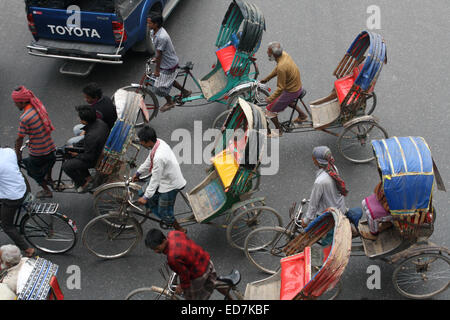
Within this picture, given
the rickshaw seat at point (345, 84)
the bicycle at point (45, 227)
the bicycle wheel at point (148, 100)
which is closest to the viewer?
the bicycle at point (45, 227)

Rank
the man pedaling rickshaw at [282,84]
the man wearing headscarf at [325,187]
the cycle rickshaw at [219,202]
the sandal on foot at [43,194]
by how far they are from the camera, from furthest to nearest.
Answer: the man pedaling rickshaw at [282,84] < the sandal on foot at [43,194] < the cycle rickshaw at [219,202] < the man wearing headscarf at [325,187]

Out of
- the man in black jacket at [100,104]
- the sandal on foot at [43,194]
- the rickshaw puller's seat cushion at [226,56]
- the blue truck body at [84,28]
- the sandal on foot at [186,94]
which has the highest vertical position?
the blue truck body at [84,28]

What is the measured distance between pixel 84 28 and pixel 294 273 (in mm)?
4846

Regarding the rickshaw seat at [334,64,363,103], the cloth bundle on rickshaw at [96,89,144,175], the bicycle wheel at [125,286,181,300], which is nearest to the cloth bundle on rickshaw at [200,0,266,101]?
the rickshaw seat at [334,64,363,103]

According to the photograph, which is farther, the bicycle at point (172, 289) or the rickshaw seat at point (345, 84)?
the rickshaw seat at point (345, 84)

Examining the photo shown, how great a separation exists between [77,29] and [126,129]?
9.32 feet

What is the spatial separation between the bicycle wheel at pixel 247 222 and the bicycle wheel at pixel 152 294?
110 centimetres

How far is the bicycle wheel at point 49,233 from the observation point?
17.8ft

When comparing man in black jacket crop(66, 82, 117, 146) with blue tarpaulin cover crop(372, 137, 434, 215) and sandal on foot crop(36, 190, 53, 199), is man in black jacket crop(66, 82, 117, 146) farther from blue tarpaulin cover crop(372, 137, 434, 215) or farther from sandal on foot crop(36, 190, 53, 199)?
blue tarpaulin cover crop(372, 137, 434, 215)

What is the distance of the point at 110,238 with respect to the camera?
5.51 metres

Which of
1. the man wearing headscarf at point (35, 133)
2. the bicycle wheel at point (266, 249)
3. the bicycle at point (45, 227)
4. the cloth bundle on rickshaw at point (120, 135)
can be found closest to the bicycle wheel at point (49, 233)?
the bicycle at point (45, 227)

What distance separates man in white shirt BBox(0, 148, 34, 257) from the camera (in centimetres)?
490

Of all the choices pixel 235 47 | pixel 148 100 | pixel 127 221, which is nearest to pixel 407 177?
pixel 127 221

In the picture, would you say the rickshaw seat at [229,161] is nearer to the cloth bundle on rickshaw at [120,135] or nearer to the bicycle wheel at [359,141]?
the cloth bundle on rickshaw at [120,135]
